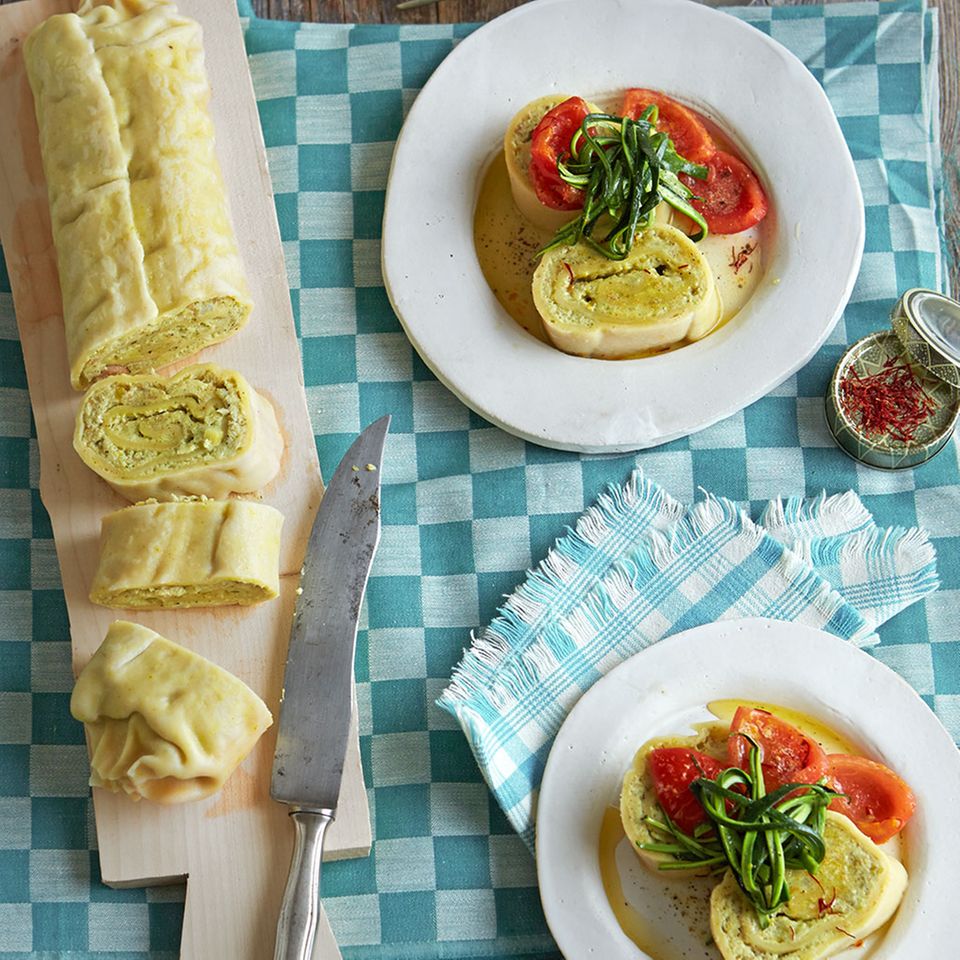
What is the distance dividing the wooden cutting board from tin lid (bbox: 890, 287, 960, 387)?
1.55m

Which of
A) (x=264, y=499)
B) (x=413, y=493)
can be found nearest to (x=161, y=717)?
(x=264, y=499)

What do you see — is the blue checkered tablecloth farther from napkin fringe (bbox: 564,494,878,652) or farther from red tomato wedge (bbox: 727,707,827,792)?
red tomato wedge (bbox: 727,707,827,792)

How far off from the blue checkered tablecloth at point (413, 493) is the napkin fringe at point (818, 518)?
58 mm

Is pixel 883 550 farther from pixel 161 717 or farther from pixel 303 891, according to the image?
pixel 161 717

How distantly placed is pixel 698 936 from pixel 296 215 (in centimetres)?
214

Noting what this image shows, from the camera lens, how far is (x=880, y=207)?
337cm

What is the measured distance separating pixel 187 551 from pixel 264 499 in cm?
28

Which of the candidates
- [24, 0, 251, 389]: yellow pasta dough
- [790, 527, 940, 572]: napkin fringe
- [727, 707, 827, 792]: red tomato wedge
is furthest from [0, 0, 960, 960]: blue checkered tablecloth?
[727, 707, 827, 792]: red tomato wedge

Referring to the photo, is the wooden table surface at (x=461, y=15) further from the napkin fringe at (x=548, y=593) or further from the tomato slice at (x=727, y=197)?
the napkin fringe at (x=548, y=593)

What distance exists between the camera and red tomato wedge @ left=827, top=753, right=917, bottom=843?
9.27 feet

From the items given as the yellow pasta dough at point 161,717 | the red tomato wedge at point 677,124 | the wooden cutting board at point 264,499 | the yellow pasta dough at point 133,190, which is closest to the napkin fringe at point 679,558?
the wooden cutting board at point 264,499

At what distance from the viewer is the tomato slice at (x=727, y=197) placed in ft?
10.5

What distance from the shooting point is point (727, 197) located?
3.24 m

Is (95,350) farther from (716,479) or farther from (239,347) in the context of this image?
(716,479)
